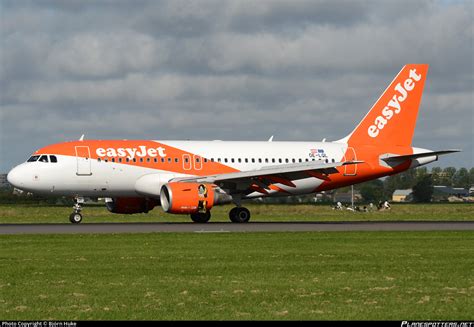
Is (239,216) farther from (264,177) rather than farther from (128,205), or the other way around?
(128,205)

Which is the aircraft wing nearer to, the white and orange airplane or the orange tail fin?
the white and orange airplane

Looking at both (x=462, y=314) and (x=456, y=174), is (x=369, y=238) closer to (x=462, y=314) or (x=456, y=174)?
(x=462, y=314)

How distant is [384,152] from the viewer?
52.7 metres

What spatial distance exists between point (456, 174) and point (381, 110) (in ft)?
366

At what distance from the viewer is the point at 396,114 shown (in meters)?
54.3

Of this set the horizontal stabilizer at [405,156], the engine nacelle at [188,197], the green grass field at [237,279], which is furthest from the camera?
the horizontal stabilizer at [405,156]

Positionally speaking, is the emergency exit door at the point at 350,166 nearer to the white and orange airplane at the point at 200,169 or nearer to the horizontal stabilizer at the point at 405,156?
the white and orange airplane at the point at 200,169

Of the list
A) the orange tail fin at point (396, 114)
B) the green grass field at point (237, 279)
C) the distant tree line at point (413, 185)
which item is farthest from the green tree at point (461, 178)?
the green grass field at point (237, 279)

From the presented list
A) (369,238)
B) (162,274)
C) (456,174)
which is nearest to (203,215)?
(369,238)

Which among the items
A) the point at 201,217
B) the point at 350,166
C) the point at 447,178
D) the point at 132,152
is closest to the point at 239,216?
the point at 201,217

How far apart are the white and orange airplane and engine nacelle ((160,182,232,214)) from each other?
47mm

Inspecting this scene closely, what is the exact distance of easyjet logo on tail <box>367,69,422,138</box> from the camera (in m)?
53.6

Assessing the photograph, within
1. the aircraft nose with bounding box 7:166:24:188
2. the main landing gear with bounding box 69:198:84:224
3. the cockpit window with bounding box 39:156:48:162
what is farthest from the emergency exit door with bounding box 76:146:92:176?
the aircraft nose with bounding box 7:166:24:188

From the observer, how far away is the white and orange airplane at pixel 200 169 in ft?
150
